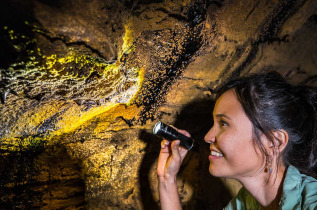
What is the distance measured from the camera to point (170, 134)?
52.2 inches

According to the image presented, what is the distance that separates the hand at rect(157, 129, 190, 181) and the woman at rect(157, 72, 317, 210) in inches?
4.6

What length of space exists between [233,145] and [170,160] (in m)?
0.54

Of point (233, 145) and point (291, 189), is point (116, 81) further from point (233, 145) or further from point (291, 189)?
point (291, 189)

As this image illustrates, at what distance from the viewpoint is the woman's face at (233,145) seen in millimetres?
1228

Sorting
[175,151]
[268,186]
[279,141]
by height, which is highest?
[175,151]

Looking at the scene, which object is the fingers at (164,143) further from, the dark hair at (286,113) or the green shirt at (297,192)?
the green shirt at (297,192)

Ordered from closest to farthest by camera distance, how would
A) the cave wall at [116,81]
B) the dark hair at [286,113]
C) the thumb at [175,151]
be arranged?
the cave wall at [116,81] → the dark hair at [286,113] → the thumb at [175,151]

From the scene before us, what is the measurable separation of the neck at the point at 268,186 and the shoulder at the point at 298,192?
8cm

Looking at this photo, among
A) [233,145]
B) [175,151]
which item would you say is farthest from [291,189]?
[175,151]

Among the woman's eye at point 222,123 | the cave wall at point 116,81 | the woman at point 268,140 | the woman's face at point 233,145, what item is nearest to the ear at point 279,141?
the woman at point 268,140

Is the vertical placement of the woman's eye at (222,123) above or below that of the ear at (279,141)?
above

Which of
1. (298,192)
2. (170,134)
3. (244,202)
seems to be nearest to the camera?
(298,192)

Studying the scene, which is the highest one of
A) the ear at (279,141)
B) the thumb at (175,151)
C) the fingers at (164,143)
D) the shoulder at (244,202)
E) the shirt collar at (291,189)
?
the fingers at (164,143)

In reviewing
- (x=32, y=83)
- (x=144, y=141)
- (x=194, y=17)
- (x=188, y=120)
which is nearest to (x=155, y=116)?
(x=144, y=141)
